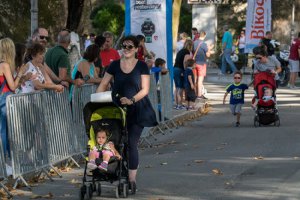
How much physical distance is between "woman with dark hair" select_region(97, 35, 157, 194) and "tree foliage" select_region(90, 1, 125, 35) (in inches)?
1708

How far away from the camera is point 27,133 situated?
11.6 metres

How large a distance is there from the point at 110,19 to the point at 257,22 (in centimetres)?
2471

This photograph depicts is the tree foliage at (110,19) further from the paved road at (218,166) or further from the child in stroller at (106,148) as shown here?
the child in stroller at (106,148)

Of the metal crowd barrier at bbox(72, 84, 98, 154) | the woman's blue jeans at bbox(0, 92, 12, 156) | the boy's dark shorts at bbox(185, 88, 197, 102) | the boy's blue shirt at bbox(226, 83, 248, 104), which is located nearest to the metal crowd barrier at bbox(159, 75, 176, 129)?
the boy's blue shirt at bbox(226, 83, 248, 104)

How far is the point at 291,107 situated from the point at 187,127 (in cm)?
478

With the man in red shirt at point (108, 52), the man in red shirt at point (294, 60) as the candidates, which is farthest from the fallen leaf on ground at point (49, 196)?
the man in red shirt at point (294, 60)

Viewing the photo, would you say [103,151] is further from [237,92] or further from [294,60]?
[294,60]

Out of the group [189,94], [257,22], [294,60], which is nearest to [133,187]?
[189,94]

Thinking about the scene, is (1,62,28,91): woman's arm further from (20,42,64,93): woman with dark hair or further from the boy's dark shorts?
the boy's dark shorts

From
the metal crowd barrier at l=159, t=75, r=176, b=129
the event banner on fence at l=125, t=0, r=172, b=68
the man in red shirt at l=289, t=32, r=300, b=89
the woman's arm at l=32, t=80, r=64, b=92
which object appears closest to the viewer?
the woman's arm at l=32, t=80, r=64, b=92

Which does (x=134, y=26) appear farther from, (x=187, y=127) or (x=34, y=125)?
(x=34, y=125)

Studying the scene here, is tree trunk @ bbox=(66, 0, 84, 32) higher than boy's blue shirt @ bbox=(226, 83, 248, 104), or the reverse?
tree trunk @ bbox=(66, 0, 84, 32)

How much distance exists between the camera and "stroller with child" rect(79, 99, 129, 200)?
10.5 meters

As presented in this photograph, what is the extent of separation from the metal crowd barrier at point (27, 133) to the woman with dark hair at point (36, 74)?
35 centimetres
